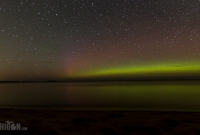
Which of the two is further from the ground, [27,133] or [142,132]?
[27,133]

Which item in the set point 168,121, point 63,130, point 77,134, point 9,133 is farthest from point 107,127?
point 9,133

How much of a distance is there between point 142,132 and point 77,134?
3.75 feet

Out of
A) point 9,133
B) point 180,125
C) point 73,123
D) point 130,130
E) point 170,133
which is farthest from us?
point 73,123

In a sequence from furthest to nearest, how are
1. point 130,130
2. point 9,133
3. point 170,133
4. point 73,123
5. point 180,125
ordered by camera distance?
1. point 73,123
2. point 180,125
3. point 130,130
4. point 170,133
5. point 9,133

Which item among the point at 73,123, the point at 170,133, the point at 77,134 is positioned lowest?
the point at 170,133

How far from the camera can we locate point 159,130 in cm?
292

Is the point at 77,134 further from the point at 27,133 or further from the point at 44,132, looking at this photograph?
the point at 27,133

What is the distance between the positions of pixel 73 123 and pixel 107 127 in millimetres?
808

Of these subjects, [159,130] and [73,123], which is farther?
[73,123]

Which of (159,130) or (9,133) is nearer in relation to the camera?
(9,133)

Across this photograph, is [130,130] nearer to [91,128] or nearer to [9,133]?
[91,128]

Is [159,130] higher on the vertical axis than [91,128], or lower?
lower

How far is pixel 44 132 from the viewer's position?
2893mm

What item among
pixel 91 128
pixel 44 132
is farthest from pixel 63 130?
pixel 91 128
